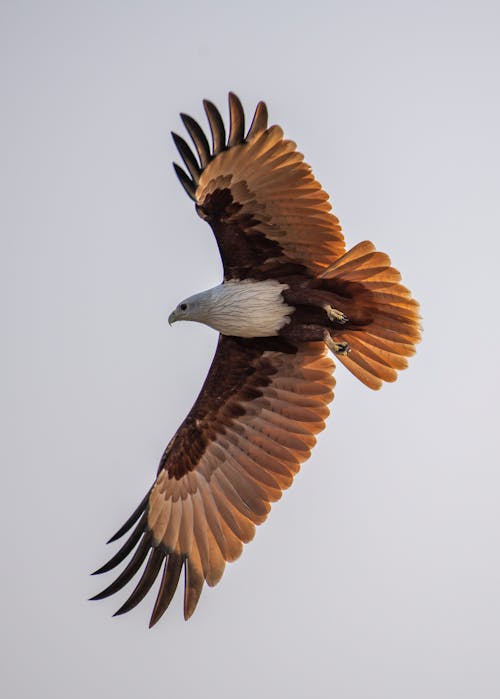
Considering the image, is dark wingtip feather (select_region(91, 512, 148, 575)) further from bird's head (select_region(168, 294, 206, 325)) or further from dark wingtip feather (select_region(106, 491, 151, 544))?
bird's head (select_region(168, 294, 206, 325))

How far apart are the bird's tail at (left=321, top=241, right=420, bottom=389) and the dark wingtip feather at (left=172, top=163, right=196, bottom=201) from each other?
123cm

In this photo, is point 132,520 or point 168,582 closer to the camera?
point 168,582

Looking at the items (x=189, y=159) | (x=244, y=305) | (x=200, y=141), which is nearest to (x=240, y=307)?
(x=244, y=305)

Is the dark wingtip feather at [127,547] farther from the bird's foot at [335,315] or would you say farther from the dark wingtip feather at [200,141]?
the dark wingtip feather at [200,141]

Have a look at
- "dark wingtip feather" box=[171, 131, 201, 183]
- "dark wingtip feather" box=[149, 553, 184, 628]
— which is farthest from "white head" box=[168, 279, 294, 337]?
"dark wingtip feather" box=[149, 553, 184, 628]

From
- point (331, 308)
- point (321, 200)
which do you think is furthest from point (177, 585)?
point (321, 200)

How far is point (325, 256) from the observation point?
953cm

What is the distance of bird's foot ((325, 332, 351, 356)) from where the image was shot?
976cm

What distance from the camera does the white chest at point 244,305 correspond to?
9617 millimetres

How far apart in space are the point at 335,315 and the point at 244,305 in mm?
752

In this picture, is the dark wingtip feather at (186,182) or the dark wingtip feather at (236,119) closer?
the dark wingtip feather at (236,119)

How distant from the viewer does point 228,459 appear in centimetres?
1031

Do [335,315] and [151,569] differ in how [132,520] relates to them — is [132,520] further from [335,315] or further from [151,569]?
[335,315]

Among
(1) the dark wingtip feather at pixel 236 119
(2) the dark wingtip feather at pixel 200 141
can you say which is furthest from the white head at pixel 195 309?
(1) the dark wingtip feather at pixel 236 119
